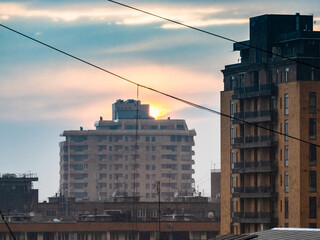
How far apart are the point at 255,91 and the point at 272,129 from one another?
6252mm

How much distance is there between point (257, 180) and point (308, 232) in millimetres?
91363

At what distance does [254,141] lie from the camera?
5851 inches

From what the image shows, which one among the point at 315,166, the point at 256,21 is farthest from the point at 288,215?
the point at 256,21

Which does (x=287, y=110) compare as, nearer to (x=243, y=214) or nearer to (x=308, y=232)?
(x=243, y=214)

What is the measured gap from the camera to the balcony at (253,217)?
14450 centimetres

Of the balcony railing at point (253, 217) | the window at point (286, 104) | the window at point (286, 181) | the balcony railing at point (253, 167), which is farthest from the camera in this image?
the balcony railing at point (253, 167)

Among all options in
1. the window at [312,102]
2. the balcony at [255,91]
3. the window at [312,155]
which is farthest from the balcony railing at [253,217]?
the balcony at [255,91]

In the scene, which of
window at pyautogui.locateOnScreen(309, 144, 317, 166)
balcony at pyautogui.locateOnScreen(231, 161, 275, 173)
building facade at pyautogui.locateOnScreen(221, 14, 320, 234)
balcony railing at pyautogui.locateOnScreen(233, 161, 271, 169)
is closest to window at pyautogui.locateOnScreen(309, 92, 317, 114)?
building facade at pyautogui.locateOnScreen(221, 14, 320, 234)

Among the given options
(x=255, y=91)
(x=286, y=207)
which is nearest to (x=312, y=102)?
(x=255, y=91)

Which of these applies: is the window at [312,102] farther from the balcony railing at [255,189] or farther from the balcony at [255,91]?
the balcony railing at [255,189]

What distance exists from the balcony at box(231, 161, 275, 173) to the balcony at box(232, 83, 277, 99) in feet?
28.3

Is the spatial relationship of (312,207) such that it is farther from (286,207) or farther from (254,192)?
(254,192)

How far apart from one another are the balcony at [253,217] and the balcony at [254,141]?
8712 millimetres

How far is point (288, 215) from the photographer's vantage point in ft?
464
